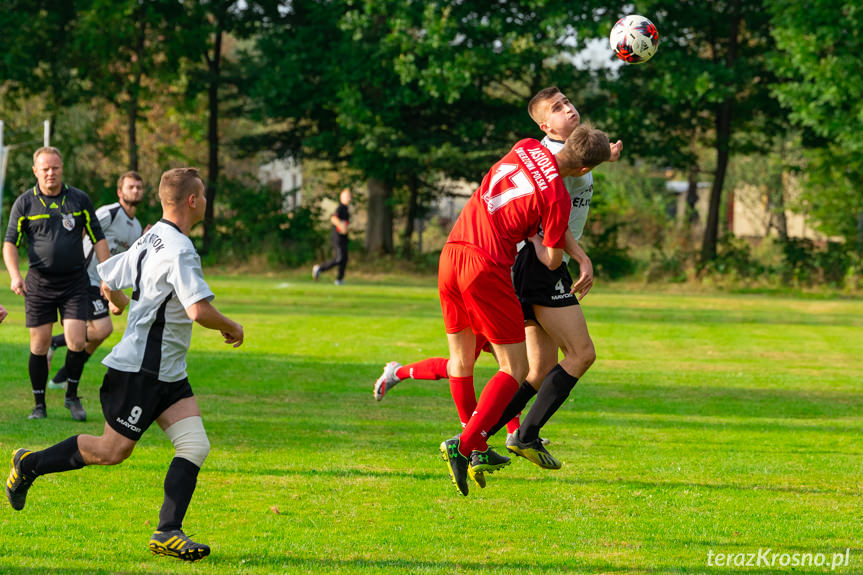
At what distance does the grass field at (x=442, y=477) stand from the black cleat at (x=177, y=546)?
9 cm

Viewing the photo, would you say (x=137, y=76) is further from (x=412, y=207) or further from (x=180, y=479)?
(x=180, y=479)

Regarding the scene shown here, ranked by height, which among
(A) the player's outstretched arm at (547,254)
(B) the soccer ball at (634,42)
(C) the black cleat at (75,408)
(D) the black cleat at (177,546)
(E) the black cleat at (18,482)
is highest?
(B) the soccer ball at (634,42)

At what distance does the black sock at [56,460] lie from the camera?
5281mm

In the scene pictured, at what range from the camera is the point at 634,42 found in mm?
8117

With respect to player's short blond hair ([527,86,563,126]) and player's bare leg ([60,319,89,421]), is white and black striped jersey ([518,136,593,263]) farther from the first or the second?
player's bare leg ([60,319,89,421])

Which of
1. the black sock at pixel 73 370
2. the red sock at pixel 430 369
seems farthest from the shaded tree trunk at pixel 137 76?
the red sock at pixel 430 369

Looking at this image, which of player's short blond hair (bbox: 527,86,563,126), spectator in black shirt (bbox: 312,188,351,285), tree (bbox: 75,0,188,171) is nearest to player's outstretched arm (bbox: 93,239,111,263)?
player's short blond hair (bbox: 527,86,563,126)

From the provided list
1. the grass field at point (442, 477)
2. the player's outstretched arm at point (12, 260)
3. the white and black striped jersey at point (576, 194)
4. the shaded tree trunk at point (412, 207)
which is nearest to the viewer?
the grass field at point (442, 477)

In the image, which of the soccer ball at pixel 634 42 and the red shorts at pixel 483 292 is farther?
the soccer ball at pixel 634 42

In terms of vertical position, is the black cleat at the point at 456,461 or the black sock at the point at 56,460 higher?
the black sock at the point at 56,460

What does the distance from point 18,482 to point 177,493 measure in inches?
37.9

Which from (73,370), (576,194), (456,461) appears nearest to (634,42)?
(576,194)

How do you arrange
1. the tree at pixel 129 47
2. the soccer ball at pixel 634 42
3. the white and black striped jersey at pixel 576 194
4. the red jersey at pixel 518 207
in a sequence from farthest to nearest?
the tree at pixel 129 47
the soccer ball at pixel 634 42
the white and black striped jersey at pixel 576 194
the red jersey at pixel 518 207

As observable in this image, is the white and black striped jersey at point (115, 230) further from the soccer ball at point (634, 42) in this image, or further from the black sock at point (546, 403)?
the black sock at point (546, 403)
